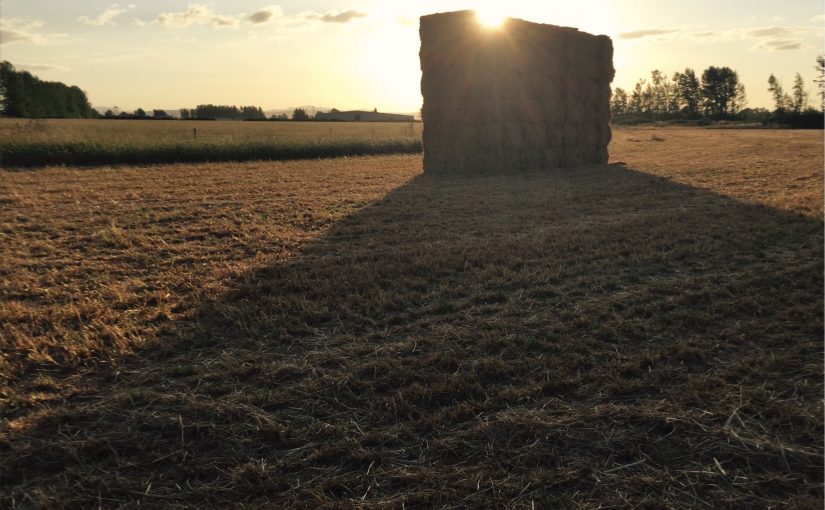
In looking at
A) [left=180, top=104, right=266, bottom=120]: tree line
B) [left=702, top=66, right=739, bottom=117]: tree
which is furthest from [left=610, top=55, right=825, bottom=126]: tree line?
[left=180, top=104, right=266, bottom=120]: tree line

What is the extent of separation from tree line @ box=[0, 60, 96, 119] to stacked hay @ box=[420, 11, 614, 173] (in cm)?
3394

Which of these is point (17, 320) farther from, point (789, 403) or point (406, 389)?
point (789, 403)

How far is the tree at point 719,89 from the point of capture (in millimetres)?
61625

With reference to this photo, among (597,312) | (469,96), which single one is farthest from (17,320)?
(469,96)

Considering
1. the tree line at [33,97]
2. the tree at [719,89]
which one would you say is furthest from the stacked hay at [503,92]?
the tree at [719,89]

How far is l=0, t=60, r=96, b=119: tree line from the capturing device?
1399 inches

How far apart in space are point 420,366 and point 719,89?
2830 inches

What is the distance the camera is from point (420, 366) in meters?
3.00

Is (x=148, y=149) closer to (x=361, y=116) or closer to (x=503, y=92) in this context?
(x=503, y=92)

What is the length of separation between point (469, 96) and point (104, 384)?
10.9 metres

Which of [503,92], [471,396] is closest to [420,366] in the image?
[471,396]

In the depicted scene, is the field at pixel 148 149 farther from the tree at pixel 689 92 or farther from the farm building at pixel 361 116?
the tree at pixel 689 92

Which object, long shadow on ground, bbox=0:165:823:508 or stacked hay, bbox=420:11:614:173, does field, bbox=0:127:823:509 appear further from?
stacked hay, bbox=420:11:614:173

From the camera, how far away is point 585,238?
18.8 feet
